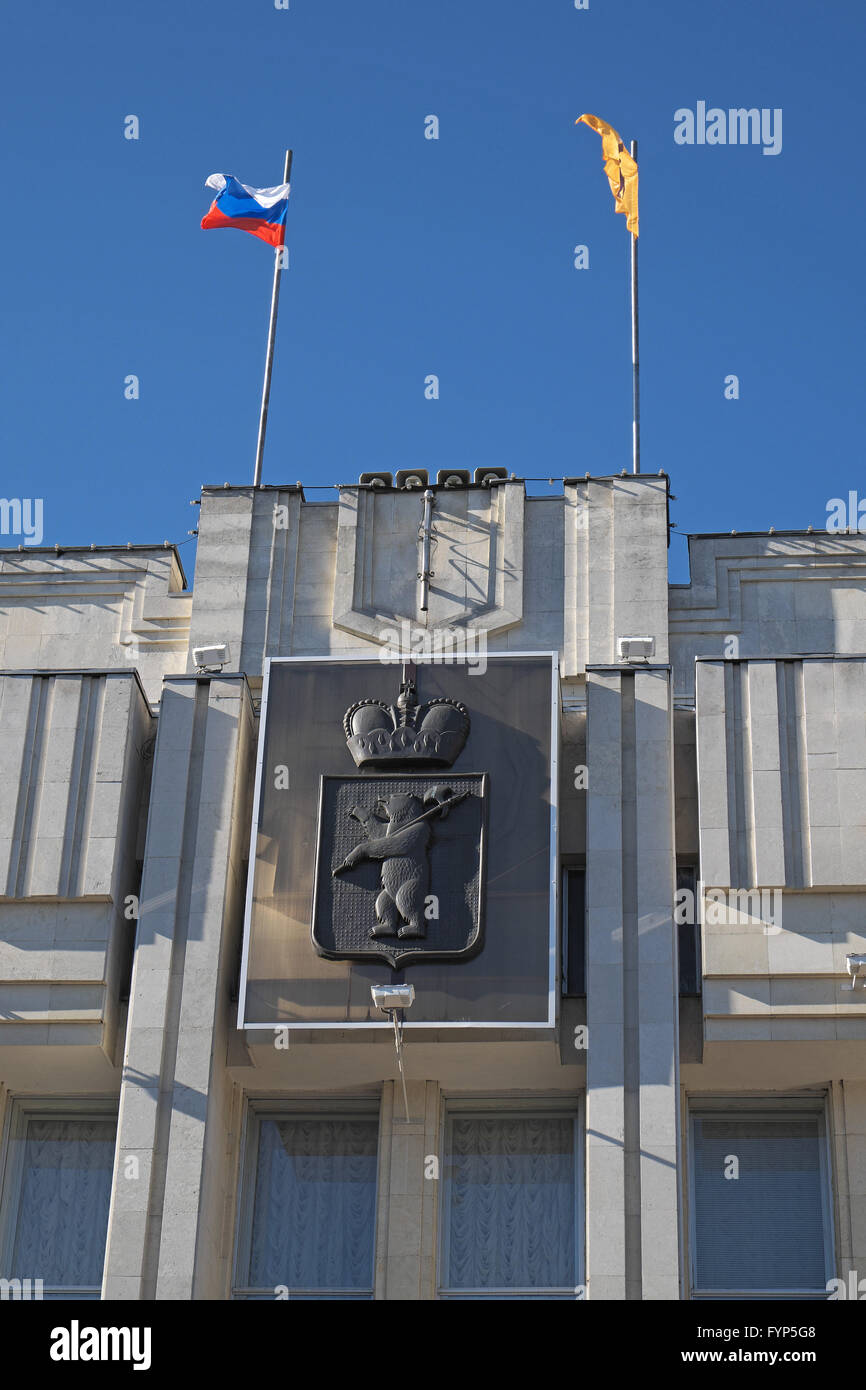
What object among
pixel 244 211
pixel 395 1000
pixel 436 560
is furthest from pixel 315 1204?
pixel 244 211

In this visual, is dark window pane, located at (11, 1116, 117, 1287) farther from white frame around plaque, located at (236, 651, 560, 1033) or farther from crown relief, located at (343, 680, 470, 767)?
crown relief, located at (343, 680, 470, 767)

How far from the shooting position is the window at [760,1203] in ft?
96.6

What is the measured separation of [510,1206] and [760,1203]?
129 inches

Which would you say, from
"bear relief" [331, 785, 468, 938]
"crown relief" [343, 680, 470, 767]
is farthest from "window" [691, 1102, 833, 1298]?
"crown relief" [343, 680, 470, 767]

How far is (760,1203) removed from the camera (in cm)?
3003

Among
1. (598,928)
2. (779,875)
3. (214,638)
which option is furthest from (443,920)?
(214,638)

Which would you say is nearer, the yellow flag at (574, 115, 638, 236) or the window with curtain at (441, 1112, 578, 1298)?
the window with curtain at (441, 1112, 578, 1298)

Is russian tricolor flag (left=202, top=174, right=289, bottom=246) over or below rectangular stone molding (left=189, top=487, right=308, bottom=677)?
over

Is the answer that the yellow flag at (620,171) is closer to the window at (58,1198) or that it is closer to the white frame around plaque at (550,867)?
the white frame around plaque at (550,867)

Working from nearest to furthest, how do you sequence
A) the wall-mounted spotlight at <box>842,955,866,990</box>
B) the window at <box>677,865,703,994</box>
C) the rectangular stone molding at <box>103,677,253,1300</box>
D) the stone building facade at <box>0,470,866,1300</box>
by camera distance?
the rectangular stone molding at <box>103,677,253,1300</box>, the wall-mounted spotlight at <box>842,955,866,990</box>, the stone building facade at <box>0,470,866,1300</box>, the window at <box>677,865,703,994</box>

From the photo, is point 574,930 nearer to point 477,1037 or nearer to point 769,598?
point 477,1037

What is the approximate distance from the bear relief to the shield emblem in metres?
0.01

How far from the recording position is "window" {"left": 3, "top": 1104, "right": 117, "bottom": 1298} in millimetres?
30281
